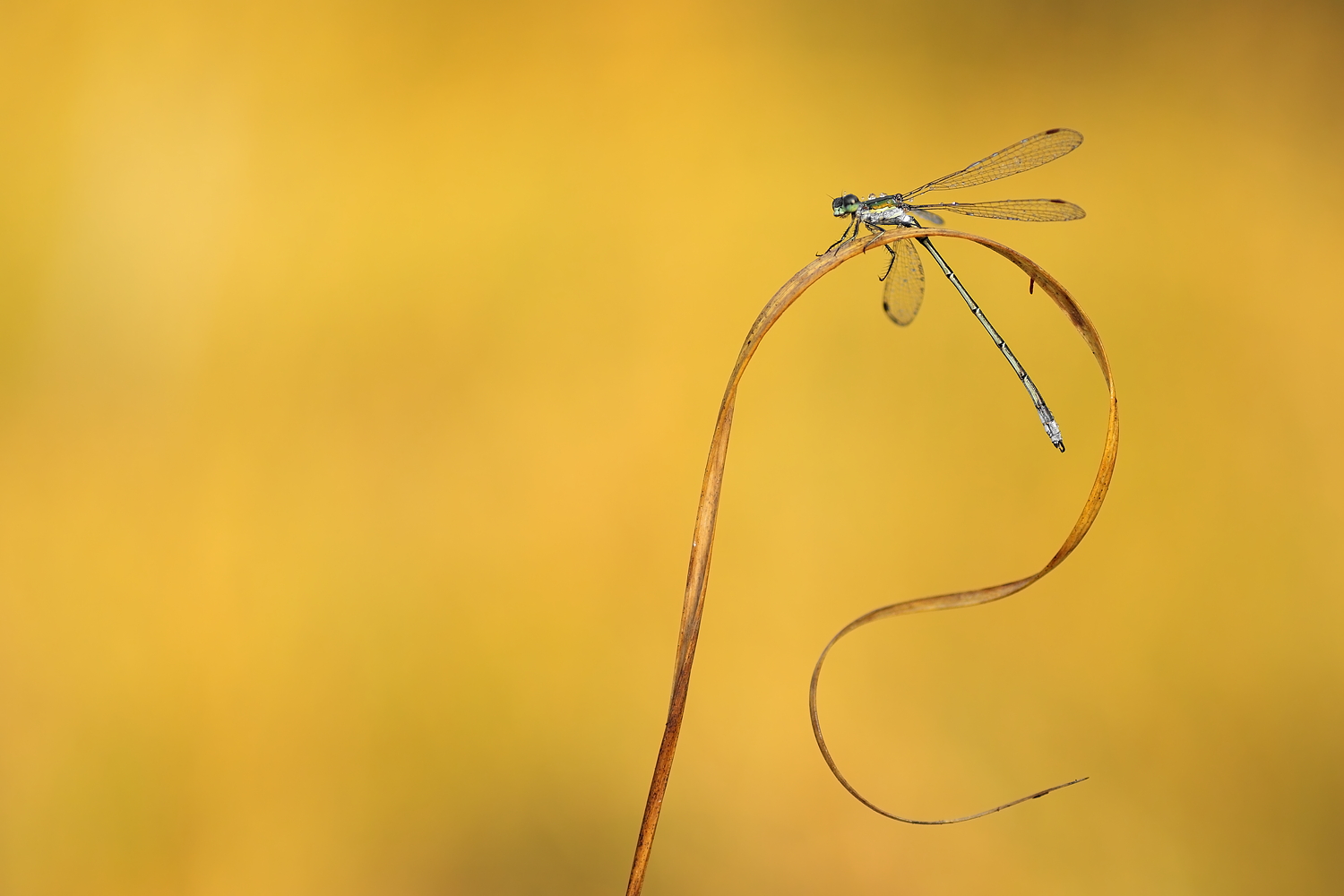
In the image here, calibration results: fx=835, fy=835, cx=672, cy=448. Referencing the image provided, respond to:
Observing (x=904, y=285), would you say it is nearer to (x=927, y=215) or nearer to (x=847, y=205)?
(x=927, y=215)

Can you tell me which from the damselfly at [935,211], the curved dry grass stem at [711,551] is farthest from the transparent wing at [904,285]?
the curved dry grass stem at [711,551]

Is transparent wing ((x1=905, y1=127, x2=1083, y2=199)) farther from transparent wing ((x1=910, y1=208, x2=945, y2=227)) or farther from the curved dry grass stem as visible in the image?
the curved dry grass stem

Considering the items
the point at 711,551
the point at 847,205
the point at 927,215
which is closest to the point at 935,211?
the point at 927,215

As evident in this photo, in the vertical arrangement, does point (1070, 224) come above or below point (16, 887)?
above

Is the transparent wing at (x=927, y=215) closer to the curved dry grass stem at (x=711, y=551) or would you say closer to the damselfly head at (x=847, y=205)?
the damselfly head at (x=847, y=205)

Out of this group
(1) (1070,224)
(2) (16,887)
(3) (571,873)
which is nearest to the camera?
(2) (16,887)

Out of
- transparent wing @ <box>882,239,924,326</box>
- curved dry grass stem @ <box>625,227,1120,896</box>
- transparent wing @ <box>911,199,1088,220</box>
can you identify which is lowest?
curved dry grass stem @ <box>625,227,1120,896</box>

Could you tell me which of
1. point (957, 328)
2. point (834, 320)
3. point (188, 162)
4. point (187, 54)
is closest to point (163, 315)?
point (188, 162)

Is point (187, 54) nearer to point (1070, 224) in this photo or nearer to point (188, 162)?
point (188, 162)

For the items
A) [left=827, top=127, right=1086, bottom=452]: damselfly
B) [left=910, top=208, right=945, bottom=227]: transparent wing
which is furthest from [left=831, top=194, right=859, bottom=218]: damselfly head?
[left=910, top=208, right=945, bottom=227]: transparent wing
